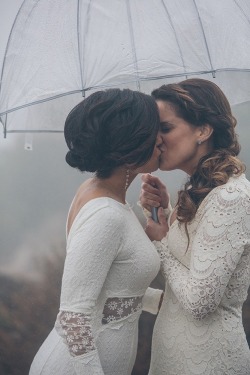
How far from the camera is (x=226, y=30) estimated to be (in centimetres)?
180

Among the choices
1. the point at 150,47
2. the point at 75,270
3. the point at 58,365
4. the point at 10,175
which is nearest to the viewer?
the point at 75,270

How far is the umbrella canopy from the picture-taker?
1673mm

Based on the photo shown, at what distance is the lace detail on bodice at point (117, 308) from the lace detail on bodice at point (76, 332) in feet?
0.52

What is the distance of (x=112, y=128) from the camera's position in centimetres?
144

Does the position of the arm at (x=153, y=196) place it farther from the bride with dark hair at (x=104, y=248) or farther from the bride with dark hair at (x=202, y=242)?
the bride with dark hair at (x=104, y=248)

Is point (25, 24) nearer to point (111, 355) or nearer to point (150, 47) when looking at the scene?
point (150, 47)

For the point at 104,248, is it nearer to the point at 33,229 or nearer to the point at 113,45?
the point at 113,45

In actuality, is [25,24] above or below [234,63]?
above

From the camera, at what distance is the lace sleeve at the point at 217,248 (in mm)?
1485

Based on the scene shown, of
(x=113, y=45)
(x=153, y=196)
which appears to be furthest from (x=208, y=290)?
(x=113, y=45)

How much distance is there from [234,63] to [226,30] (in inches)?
5.7

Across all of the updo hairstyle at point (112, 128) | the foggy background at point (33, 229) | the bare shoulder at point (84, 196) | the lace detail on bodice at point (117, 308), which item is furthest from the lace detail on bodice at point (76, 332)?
the foggy background at point (33, 229)

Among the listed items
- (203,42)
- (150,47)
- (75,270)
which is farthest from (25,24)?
(75,270)

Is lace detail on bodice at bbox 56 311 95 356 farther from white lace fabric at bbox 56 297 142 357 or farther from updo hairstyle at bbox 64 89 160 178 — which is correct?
updo hairstyle at bbox 64 89 160 178
